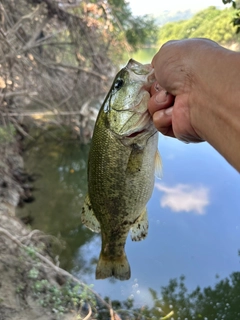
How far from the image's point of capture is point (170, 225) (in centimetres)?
579

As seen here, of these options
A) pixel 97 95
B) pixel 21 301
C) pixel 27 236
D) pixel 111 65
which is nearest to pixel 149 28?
pixel 111 65

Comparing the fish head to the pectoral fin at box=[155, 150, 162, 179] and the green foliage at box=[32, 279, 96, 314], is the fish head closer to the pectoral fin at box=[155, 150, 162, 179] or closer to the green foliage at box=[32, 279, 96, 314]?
the pectoral fin at box=[155, 150, 162, 179]

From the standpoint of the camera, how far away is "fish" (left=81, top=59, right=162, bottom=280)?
159 cm

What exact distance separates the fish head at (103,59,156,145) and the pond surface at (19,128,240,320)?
11.4ft

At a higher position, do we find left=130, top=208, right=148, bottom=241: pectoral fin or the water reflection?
the water reflection

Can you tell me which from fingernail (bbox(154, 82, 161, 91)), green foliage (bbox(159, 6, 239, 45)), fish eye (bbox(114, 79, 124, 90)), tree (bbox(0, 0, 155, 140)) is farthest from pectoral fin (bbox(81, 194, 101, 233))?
green foliage (bbox(159, 6, 239, 45))

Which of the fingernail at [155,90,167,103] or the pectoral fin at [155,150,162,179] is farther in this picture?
the pectoral fin at [155,150,162,179]

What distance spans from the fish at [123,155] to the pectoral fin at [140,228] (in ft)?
0.15

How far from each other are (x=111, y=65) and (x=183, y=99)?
24.6 feet

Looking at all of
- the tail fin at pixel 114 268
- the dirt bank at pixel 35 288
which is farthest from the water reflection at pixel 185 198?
the tail fin at pixel 114 268

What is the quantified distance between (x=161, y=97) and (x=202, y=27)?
16505mm

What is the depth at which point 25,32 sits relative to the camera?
7.12m

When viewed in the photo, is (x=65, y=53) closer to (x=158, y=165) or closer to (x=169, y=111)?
(x=158, y=165)

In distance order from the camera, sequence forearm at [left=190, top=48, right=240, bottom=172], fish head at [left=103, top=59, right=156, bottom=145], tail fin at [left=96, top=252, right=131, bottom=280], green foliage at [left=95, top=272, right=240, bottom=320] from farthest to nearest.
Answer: green foliage at [left=95, top=272, right=240, bottom=320]
tail fin at [left=96, top=252, right=131, bottom=280]
fish head at [left=103, top=59, right=156, bottom=145]
forearm at [left=190, top=48, right=240, bottom=172]
